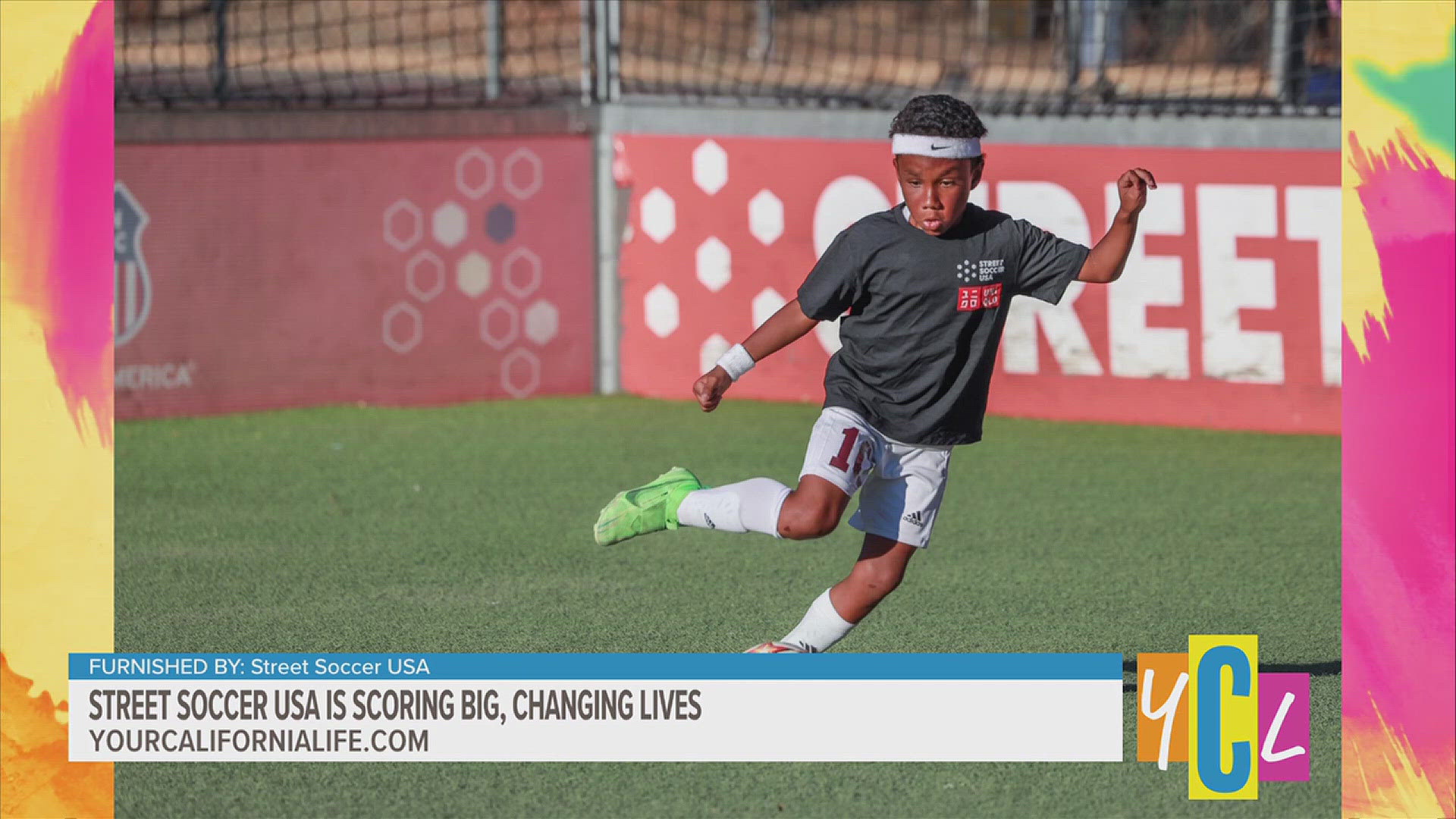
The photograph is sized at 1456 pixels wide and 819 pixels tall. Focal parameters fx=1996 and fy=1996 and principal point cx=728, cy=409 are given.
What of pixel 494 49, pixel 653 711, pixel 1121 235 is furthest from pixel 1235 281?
pixel 653 711

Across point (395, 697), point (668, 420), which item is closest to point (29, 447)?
point (395, 697)

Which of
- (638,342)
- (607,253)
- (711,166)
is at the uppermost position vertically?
(711,166)

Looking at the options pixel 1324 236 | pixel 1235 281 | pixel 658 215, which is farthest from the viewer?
pixel 658 215

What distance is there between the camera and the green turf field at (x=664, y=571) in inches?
169

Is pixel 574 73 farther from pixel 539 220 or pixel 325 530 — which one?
pixel 325 530

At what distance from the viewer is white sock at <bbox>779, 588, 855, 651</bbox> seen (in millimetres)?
4914

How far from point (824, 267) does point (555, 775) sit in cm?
138

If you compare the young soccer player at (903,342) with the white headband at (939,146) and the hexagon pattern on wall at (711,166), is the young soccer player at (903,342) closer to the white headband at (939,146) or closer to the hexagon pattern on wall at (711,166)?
the white headband at (939,146)

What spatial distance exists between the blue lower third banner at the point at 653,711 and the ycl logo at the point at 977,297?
Answer: 89 centimetres

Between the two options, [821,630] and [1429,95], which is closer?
[1429,95]

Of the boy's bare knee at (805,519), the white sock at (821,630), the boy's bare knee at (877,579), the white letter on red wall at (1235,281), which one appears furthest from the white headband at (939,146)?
the white letter on red wall at (1235,281)

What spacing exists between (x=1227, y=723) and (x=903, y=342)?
1185 millimetres

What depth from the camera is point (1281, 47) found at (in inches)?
389

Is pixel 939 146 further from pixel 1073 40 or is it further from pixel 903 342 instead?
pixel 1073 40
